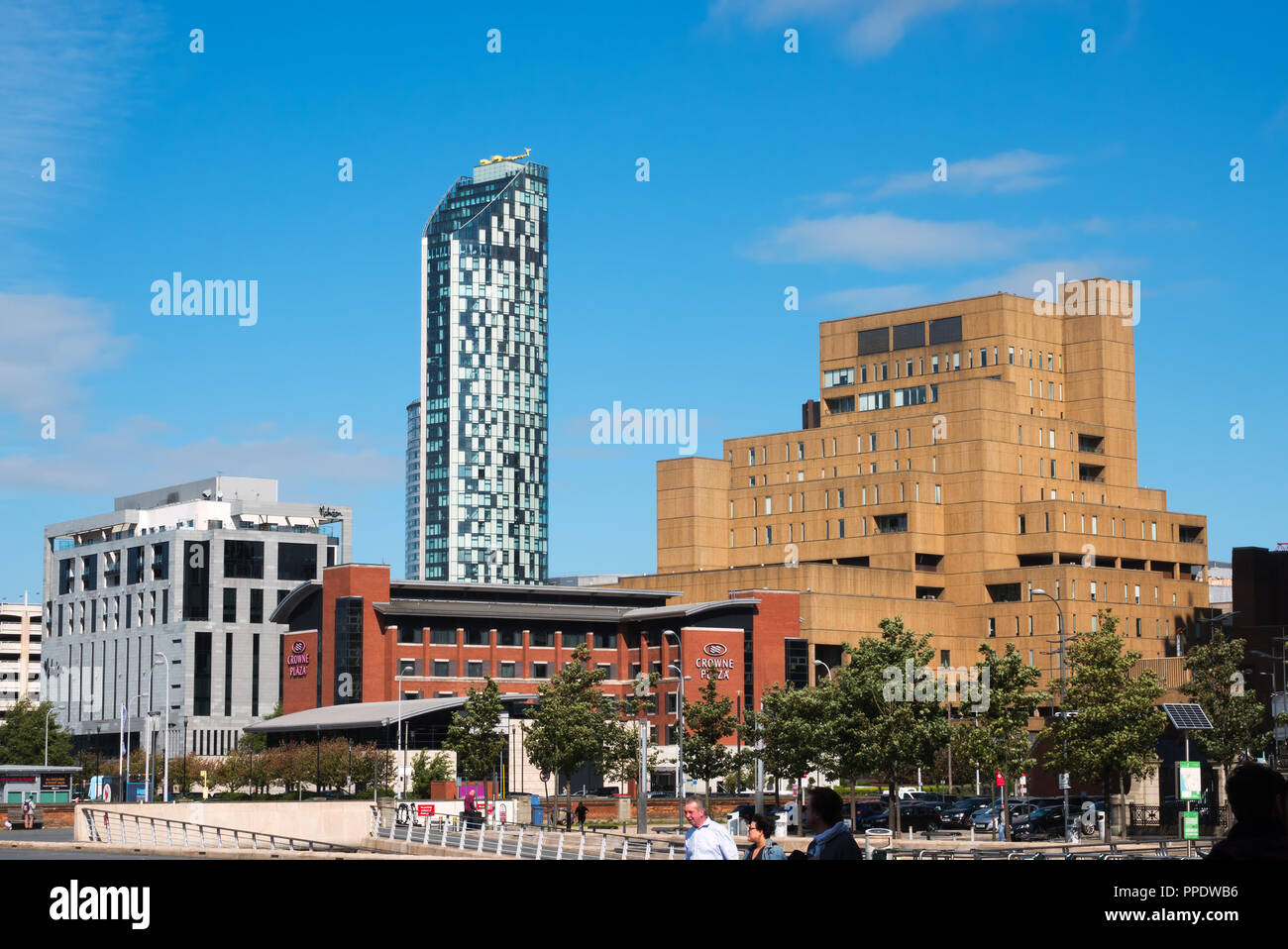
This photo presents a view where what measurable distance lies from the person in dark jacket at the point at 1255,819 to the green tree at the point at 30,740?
464 feet

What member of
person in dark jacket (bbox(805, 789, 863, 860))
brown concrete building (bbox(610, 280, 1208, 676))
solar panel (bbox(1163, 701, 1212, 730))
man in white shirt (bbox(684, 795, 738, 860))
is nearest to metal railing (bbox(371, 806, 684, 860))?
solar panel (bbox(1163, 701, 1212, 730))

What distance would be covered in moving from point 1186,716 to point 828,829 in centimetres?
5816

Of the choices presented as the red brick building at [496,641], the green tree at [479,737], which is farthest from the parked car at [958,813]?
the red brick building at [496,641]

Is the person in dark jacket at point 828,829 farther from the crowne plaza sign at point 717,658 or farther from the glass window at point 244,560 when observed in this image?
the glass window at point 244,560

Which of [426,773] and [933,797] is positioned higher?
[426,773]

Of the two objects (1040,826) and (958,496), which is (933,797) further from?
(958,496)

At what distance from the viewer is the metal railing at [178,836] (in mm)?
56188

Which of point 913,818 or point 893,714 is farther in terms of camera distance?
point 913,818

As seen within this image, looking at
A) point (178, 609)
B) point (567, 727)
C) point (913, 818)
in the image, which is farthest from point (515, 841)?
point (178, 609)

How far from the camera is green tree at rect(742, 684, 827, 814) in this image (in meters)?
79.1

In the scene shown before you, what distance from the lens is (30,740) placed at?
141625mm

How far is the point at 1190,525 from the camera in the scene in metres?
165

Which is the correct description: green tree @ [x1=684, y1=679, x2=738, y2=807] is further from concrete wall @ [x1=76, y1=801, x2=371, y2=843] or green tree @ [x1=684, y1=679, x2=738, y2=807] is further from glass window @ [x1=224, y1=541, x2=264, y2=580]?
glass window @ [x1=224, y1=541, x2=264, y2=580]
